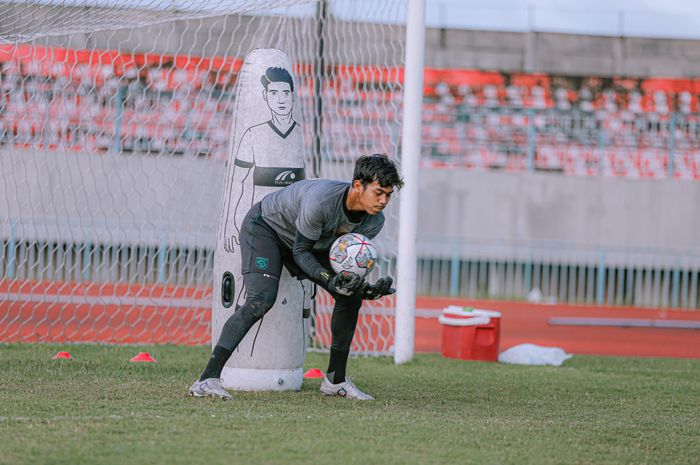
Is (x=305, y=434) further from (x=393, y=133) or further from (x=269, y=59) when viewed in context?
(x=393, y=133)

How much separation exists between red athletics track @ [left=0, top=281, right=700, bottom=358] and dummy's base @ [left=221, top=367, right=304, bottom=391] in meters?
3.52

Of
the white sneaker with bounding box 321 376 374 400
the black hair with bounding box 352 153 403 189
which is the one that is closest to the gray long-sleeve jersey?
the black hair with bounding box 352 153 403 189

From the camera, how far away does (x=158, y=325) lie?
11.4 metres

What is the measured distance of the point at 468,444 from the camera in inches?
183

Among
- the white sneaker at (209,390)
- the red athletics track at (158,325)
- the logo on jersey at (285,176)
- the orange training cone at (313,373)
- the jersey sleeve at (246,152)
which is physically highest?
the jersey sleeve at (246,152)

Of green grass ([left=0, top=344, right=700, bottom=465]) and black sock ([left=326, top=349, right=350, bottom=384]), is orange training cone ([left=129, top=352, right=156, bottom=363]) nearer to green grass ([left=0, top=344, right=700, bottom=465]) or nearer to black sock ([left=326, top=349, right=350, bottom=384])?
green grass ([left=0, top=344, right=700, bottom=465])

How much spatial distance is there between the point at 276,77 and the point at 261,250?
1388mm

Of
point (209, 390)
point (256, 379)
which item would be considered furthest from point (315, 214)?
point (256, 379)

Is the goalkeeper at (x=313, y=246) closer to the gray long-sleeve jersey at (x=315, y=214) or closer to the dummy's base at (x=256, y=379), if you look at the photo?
the gray long-sleeve jersey at (x=315, y=214)

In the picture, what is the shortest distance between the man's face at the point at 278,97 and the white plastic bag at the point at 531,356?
3862 mm

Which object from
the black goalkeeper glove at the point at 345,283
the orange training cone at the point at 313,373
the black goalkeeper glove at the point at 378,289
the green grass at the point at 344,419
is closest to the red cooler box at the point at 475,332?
the green grass at the point at 344,419

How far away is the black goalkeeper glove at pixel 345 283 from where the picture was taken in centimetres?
564

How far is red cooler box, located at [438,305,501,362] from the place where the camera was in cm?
952

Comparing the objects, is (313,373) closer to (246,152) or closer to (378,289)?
(246,152)
